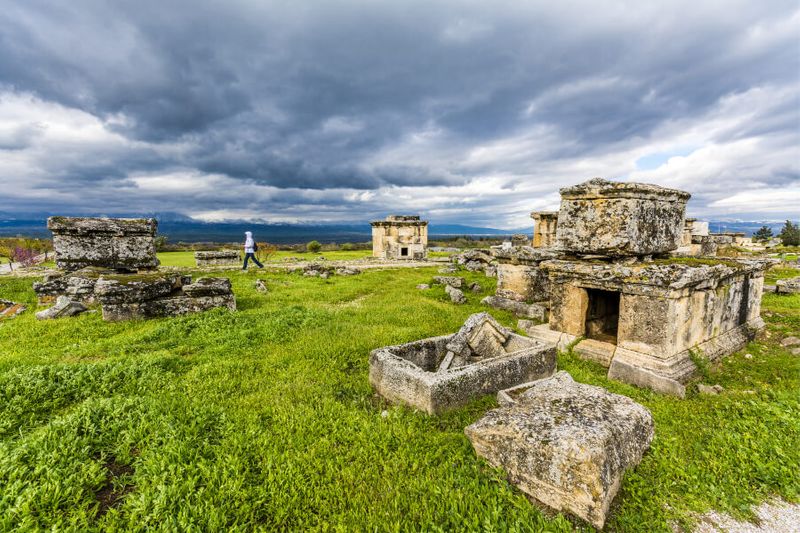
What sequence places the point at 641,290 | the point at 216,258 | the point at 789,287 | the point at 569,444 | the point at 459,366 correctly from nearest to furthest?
1. the point at 569,444
2. the point at 459,366
3. the point at 641,290
4. the point at 789,287
5. the point at 216,258

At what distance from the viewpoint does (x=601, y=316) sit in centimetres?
769

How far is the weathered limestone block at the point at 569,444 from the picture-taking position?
2756mm

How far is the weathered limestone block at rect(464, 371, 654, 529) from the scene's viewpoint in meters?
2.76

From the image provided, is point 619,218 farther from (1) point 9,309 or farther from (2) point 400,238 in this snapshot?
(2) point 400,238

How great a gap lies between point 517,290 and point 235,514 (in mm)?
9680

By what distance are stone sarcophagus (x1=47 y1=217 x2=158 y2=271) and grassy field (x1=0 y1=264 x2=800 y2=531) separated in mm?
3766

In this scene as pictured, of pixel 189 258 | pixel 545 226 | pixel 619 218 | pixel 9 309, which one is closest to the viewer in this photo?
pixel 619 218

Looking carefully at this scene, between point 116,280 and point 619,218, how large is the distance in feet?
35.9

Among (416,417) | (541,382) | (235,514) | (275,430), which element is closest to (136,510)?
(235,514)

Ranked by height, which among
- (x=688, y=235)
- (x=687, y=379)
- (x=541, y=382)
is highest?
(x=688, y=235)

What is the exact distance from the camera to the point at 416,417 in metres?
4.18

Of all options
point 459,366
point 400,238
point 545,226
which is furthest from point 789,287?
point 400,238

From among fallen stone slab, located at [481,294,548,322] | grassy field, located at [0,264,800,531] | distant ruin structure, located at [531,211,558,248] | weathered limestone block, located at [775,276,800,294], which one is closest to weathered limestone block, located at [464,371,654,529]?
grassy field, located at [0,264,800,531]

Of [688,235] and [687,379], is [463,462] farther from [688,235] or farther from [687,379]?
[688,235]
